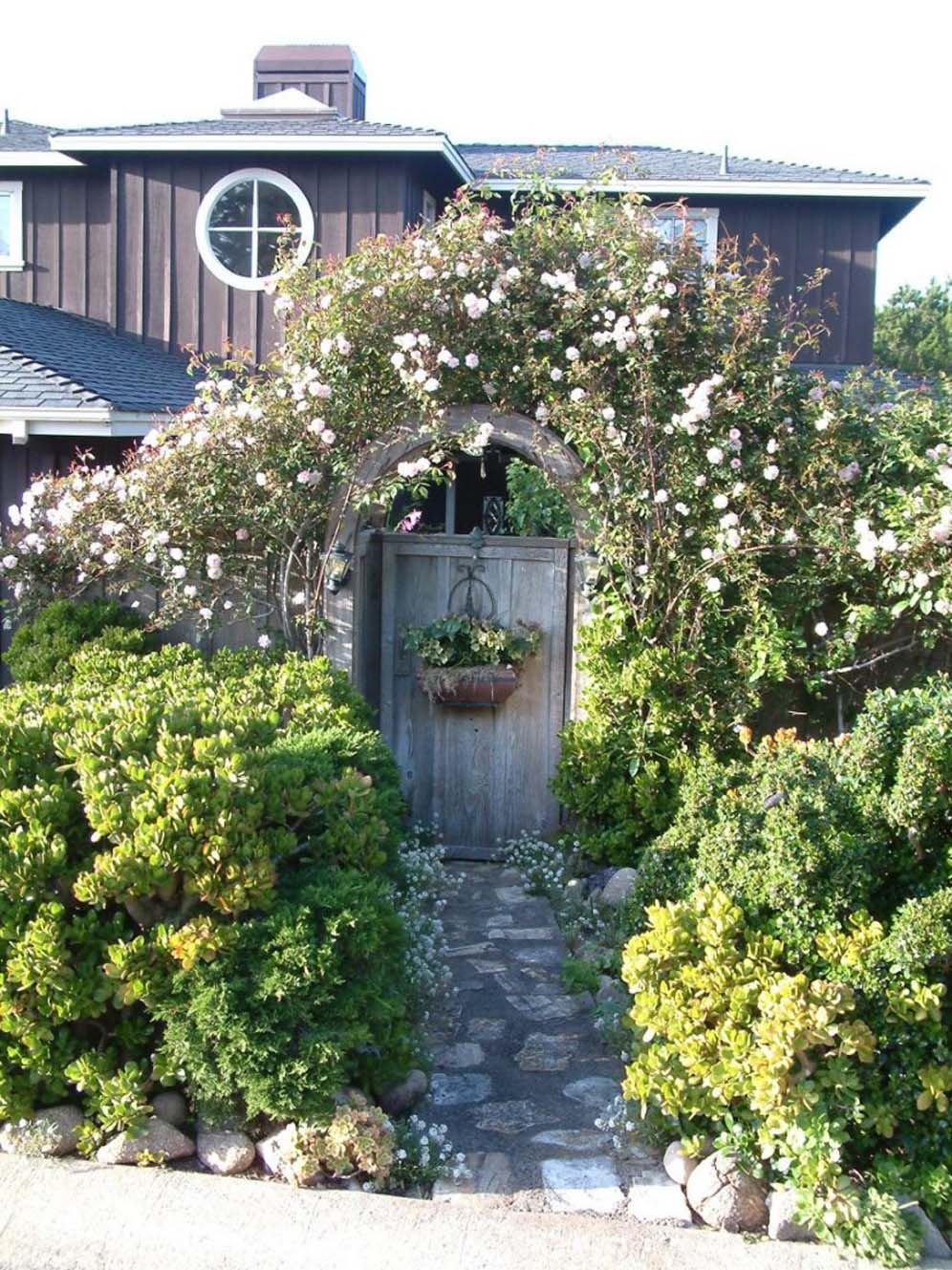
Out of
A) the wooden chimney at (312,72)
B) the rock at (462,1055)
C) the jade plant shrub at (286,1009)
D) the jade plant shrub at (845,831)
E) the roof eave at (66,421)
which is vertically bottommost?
the rock at (462,1055)

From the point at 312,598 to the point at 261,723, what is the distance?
8.57 ft

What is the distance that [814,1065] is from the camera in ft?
12.5

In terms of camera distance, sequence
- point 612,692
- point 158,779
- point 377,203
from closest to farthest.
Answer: point 158,779 → point 612,692 → point 377,203

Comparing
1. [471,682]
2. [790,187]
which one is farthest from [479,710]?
[790,187]

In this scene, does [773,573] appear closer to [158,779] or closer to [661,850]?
[661,850]

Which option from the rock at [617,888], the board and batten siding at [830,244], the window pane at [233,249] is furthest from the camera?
the board and batten siding at [830,244]

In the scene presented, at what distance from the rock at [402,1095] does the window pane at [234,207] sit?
993 centimetres

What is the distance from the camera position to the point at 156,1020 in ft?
13.8

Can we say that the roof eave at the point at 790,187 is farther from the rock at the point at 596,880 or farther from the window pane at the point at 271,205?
the rock at the point at 596,880

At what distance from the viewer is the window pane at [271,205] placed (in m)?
12.4

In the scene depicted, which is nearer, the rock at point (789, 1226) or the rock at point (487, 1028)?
the rock at point (789, 1226)

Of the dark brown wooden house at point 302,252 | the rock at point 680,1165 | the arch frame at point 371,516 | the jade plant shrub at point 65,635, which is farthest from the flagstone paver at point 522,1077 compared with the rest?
the jade plant shrub at point 65,635

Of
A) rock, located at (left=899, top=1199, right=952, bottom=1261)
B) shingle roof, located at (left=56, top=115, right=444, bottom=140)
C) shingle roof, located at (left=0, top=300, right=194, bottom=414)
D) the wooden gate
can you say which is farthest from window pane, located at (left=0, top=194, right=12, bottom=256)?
rock, located at (left=899, top=1199, right=952, bottom=1261)

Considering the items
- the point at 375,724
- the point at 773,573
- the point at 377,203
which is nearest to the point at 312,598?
the point at 375,724
